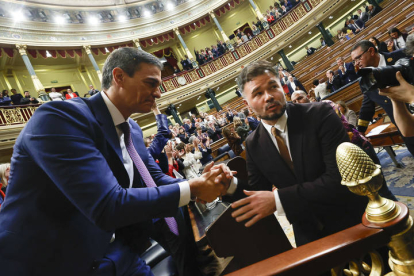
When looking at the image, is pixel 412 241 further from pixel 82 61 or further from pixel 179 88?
pixel 82 61

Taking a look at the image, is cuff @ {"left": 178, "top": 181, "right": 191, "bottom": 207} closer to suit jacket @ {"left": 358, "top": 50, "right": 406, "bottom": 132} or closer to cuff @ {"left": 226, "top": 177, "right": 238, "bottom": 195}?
cuff @ {"left": 226, "top": 177, "right": 238, "bottom": 195}

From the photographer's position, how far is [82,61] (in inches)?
526

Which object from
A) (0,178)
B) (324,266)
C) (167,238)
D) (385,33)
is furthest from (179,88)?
(324,266)

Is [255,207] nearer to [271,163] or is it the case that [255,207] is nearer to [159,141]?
[271,163]

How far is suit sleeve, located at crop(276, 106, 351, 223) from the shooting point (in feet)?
3.38

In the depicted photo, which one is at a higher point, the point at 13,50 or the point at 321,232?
the point at 13,50

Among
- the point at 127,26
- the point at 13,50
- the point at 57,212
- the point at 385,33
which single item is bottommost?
the point at 57,212

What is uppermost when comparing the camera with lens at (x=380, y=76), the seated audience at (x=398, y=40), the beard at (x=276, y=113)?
the seated audience at (x=398, y=40)

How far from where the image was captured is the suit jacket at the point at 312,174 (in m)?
1.05

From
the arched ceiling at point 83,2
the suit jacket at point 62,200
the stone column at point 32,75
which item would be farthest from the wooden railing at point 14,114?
the suit jacket at point 62,200

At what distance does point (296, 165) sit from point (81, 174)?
1064mm

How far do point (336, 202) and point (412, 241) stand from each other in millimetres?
482

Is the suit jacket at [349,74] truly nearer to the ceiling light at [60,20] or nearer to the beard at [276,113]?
the beard at [276,113]

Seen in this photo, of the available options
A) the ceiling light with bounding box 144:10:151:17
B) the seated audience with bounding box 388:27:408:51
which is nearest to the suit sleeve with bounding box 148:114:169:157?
the seated audience with bounding box 388:27:408:51
